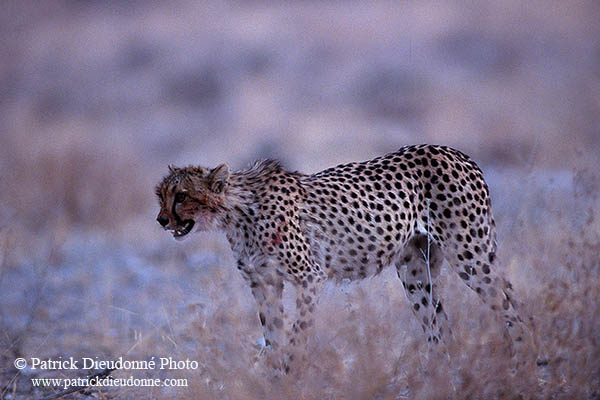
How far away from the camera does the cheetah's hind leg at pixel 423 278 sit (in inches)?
205

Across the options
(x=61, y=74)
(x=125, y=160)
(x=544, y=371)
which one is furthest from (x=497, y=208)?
(x=61, y=74)

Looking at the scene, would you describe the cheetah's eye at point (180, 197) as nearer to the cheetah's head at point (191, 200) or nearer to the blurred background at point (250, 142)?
the cheetah's head at point (191, 200)

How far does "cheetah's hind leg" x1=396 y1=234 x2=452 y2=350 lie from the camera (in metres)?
5.21

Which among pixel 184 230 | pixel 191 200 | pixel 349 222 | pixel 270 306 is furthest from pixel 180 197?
pixel 349 222

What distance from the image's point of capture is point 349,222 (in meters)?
5.09

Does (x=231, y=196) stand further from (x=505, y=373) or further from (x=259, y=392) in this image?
(x=505, y=373)

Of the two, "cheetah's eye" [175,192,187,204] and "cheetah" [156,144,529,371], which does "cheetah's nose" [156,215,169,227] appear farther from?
"cheetah's eye" [175,192,187,204]

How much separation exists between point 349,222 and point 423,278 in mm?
591

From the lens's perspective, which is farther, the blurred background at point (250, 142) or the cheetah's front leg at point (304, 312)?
the blurred background at point (250, 142)

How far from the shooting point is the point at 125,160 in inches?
432

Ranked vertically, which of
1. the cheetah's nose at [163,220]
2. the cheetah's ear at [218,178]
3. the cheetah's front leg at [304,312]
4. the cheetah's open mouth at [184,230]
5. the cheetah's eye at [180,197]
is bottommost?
the cheetah's front leg at [304,312]

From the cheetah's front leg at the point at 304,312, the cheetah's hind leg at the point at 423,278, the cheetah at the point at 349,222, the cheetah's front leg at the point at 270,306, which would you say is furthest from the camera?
the cheetah's hind leg at the point at 423,278

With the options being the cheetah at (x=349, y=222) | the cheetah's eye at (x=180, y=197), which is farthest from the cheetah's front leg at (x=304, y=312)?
the cheetah's eye at (x=180, y=197)

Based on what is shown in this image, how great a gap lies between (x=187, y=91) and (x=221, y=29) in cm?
266
